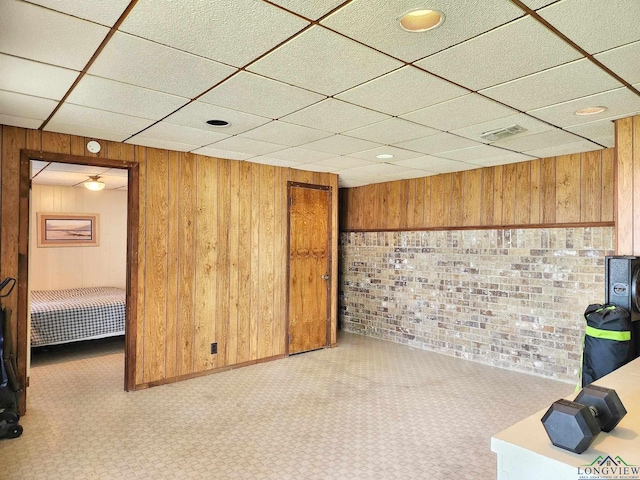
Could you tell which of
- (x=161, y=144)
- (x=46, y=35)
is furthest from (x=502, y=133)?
(x=46, y=35)

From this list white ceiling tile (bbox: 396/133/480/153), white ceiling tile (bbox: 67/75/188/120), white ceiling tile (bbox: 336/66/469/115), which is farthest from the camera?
white ceiling tile (bbox: 396/133/480/153)

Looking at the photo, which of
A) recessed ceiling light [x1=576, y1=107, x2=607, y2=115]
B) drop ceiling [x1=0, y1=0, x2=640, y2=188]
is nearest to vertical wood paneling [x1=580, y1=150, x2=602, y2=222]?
drop ceiling [x1=0, y1=0, x2=640, y2=188]

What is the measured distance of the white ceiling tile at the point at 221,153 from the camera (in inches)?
172

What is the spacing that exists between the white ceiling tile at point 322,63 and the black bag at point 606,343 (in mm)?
1934

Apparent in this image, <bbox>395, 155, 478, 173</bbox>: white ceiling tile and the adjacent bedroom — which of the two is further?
the adjacent bedroom

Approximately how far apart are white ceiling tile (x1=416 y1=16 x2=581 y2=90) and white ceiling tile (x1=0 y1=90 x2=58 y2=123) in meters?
2.50

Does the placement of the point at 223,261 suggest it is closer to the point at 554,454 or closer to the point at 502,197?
the point at 502,197

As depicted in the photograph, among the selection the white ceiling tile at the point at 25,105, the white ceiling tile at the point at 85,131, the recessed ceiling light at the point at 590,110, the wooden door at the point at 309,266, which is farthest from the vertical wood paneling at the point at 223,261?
the recessed ceiling light at the point at 590,110

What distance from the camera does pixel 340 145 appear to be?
13.6 ft

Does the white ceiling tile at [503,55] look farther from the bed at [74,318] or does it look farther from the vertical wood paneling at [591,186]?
the bed at [74,318]

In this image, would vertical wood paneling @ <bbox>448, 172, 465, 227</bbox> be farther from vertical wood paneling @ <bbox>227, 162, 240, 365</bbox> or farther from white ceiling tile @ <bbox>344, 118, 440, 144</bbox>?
vertical wood paneling @ <bbox>227, 162, 240, 365</bbox>

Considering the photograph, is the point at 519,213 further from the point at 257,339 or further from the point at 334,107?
the point at 257,339

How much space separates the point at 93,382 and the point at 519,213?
4970 mm

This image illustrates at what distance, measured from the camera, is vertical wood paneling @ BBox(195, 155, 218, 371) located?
4641 millimetres
